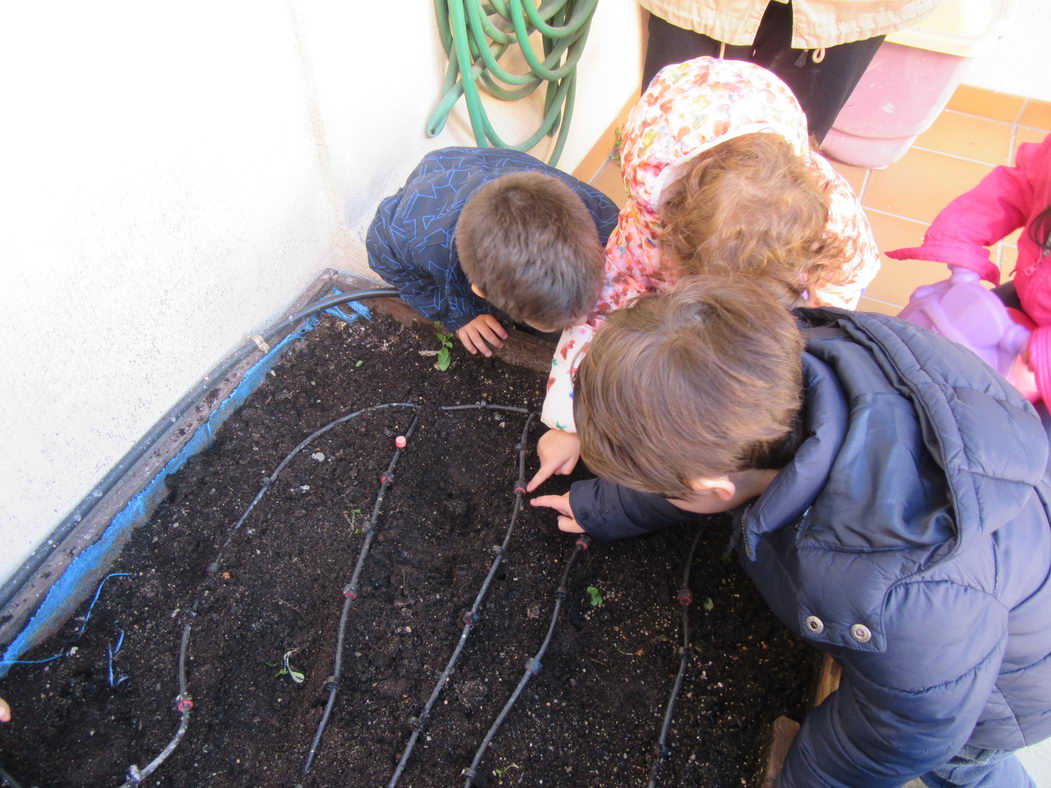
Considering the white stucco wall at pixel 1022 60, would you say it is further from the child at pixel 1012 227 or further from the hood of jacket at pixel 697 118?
the hood of jacket at pixel 697 118

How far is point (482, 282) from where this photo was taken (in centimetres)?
139

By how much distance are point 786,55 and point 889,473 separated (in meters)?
1.65

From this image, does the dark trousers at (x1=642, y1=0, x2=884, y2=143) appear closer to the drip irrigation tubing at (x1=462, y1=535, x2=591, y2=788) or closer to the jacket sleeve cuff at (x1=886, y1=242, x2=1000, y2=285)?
the jacket sleeve cuff at (x1=886, y1=242, x2=1000, y2=285)

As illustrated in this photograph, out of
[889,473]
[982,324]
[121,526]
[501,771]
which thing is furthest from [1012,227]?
[121,526]

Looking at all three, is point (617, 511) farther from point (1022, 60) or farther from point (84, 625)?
point (1022, 60)

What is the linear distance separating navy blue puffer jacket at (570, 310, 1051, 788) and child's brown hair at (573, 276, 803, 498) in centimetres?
6

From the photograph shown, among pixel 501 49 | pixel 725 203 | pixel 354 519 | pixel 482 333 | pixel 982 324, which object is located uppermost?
pixel 501 49

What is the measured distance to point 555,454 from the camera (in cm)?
158

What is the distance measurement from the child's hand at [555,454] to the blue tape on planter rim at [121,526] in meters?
0.79

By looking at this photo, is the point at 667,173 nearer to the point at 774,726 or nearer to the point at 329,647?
the point at 774,726

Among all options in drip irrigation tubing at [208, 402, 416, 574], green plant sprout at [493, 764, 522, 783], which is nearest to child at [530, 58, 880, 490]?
drip irrigation tubing at [208, 402, 416, 574]

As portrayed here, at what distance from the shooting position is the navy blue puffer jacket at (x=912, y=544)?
2.78 ft

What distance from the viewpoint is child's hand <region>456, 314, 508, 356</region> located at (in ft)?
5.92

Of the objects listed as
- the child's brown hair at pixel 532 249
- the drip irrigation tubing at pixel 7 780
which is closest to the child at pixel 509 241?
the child's brown hair at pixel 532 249
